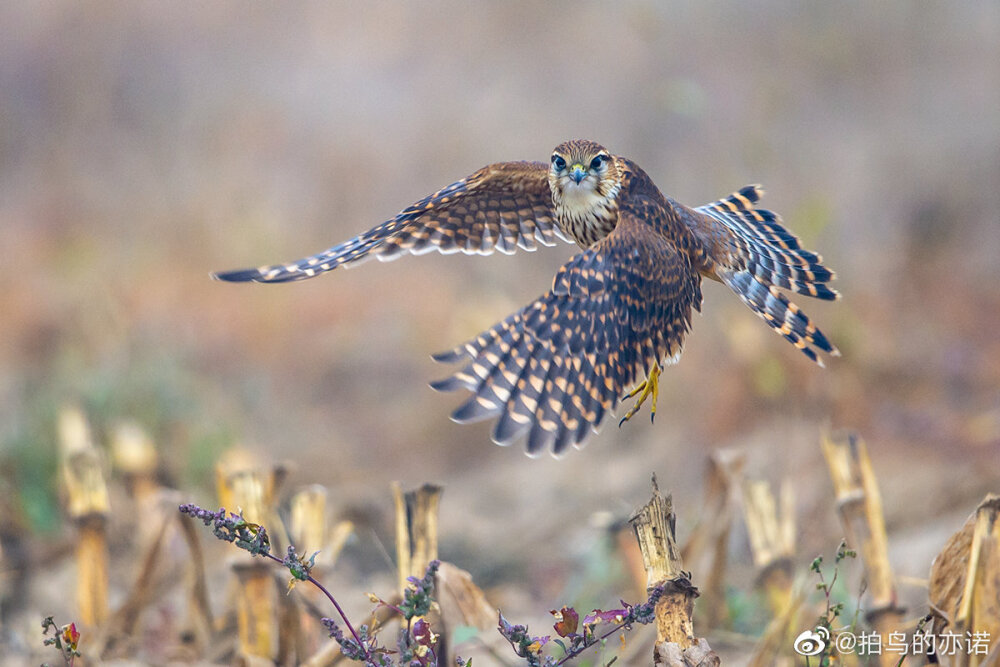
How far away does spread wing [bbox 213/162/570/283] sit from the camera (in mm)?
2883

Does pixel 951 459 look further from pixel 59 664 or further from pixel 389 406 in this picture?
pixel 59 664

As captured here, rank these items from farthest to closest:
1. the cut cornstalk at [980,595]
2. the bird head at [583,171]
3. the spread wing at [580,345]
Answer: the bird head at [583,171] < the cut cornstalk at [980,595] < the spread wing at [580,345]

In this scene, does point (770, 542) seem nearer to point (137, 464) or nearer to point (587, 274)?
point (587, 274)

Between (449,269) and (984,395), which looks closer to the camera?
(984,395)

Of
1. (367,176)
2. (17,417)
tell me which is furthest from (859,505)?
(367,176)

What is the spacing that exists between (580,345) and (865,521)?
3.76ft

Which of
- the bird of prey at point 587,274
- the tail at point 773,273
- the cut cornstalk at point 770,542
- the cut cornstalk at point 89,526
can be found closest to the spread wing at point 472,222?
the bird of prey at point 587,274

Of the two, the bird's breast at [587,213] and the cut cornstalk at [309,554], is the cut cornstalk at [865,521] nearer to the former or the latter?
the bird's breast at [587,213]

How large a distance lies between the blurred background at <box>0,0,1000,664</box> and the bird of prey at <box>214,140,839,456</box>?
2.10 meters

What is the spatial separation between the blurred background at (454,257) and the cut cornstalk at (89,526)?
4.57 ft

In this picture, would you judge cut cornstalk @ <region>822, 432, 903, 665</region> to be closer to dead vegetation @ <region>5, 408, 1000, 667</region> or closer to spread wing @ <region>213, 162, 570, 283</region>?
dead vegetation @ <region>5, 408, 1000, 667</region>

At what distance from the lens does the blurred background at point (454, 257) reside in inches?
211

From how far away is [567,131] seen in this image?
22.5 ft

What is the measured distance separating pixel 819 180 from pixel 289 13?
13.2 ft
